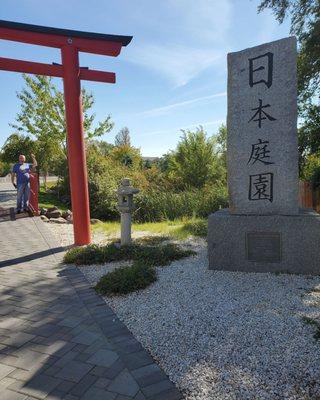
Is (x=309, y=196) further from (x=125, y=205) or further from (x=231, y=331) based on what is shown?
(x=231, y=331)

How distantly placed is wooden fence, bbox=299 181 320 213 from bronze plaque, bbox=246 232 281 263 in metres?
5.87

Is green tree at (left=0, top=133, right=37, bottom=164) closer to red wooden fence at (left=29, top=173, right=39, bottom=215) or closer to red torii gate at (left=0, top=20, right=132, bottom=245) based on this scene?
red wooden fence at (left=29, top=173, right=39, bottom=215)

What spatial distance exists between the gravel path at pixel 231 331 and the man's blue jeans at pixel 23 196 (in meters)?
6.25

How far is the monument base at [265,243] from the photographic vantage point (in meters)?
4.95

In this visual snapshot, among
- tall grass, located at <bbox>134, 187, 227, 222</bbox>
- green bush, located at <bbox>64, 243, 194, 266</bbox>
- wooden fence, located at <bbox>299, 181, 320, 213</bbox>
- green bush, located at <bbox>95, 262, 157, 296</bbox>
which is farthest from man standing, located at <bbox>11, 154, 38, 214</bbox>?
wooden fence, located at <bbox>299, 181, 320, 213</bbox>

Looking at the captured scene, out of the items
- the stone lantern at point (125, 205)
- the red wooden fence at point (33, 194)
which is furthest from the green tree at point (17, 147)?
the stone lantern at point (125, 205)

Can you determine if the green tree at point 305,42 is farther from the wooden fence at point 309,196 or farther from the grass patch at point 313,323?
the grass patch at point 313,323

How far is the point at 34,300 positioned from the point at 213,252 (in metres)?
2.66

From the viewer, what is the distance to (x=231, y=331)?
10.9 ft

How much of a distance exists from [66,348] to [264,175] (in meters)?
3.69

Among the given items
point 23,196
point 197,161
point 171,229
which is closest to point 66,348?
point 171,229

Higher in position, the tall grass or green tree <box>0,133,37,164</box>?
green tree <box>0,133,37,164</box>

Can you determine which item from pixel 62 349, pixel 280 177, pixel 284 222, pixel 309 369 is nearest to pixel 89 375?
pixel 62 349

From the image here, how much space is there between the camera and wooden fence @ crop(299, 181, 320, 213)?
10289 millimetres
